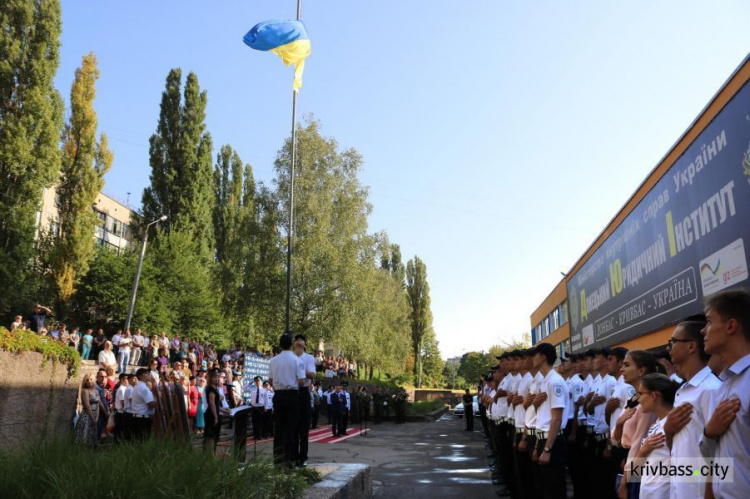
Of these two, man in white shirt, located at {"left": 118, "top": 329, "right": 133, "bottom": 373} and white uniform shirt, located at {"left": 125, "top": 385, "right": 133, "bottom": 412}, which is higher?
man in white shirt, located at {"left": 118, "top": 329, "right": 133, "bottom": 373}

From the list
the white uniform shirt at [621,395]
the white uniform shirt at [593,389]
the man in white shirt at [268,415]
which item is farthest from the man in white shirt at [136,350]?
the white uniform shirt at [621,395]

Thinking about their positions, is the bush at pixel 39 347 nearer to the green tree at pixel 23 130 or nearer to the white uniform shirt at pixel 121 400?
the white uniform shirt at pixel 121 400

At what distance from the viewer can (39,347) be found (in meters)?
10.4

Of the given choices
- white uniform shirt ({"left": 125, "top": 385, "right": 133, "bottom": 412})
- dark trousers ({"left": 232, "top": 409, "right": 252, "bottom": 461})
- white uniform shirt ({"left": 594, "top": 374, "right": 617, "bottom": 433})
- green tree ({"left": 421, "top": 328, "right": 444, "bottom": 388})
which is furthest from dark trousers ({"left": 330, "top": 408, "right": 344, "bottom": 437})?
green tree ({"left": 421, "top": 328, "right": 444, "bottom": 388})

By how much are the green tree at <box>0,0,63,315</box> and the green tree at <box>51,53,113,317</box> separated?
2.98 meters

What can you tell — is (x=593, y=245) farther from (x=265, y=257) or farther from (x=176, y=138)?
(x=176, y=138)

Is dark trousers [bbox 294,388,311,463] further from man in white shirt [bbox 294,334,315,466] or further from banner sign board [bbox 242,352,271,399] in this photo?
banner sign board [bbox 242,352,271,399]

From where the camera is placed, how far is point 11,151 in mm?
26812

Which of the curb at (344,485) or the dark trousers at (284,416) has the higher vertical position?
the dark trousers at (284,416)

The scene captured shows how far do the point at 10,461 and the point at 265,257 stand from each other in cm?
2602

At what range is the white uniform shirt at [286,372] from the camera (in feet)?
25.3

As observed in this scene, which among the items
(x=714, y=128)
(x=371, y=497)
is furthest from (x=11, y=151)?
(x=714, y=128)

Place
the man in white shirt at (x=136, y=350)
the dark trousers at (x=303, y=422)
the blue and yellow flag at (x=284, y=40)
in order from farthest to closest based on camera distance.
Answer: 1. the man in white shirt at (x=136, y=350)
2. the blue and yellow flag at (x=284, y=40)
3. the dark trousers at (x=303, y=422)

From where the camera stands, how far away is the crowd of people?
244cm
